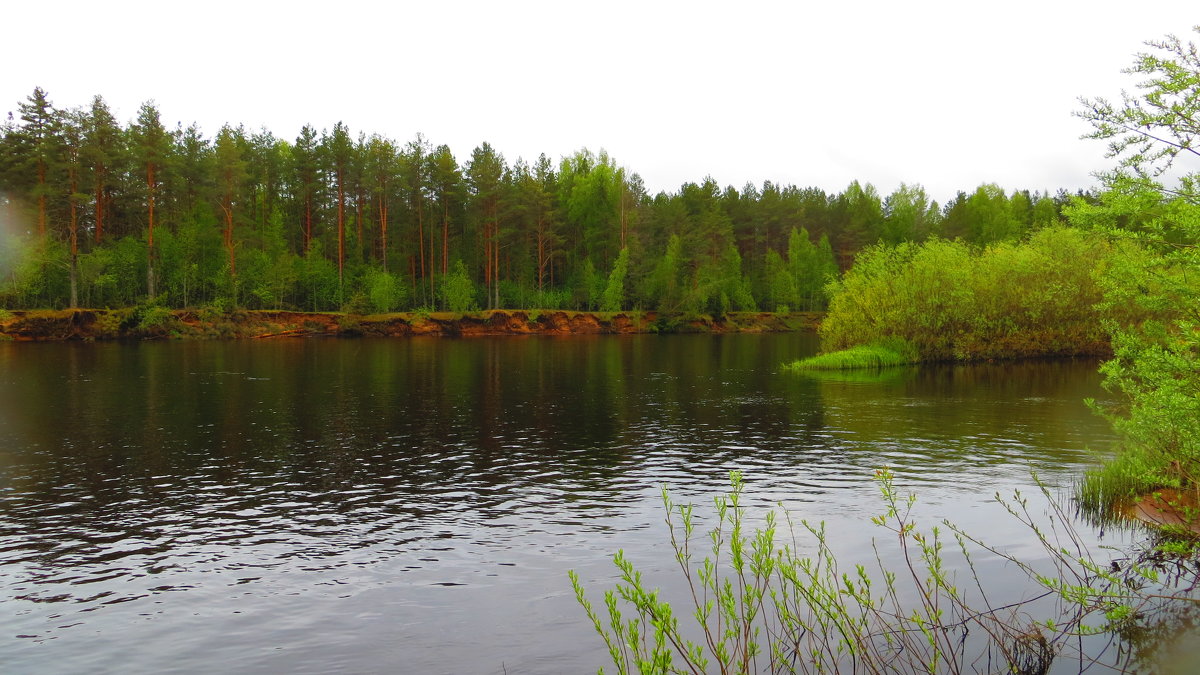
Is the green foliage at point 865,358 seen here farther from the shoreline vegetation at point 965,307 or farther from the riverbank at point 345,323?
the riverbank at point 345,323

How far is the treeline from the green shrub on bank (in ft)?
60.0

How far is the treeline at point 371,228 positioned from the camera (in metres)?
90.4

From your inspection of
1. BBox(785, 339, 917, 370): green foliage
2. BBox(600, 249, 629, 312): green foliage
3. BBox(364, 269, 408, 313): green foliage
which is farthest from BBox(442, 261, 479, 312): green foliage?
BBox(785, 339, 917, 370): green foliage

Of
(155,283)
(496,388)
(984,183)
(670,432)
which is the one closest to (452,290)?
(155,283)

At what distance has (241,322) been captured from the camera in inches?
3834

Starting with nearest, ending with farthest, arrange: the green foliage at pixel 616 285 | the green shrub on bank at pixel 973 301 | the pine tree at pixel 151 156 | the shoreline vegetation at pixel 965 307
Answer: the shoreline vegetation at pixel 965 307, the green shrub on bank at pixel 973 301, the pine tree at pixel 151 156, the green foliage at pixel 616 285

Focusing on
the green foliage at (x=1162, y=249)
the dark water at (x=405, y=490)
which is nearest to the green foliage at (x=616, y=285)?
the dark water at (x=405, y=490)

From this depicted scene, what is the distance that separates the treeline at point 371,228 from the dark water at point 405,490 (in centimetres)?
5287

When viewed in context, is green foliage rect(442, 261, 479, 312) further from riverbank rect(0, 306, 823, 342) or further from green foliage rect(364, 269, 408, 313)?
green foliage rect(364, 269, 408, 313)

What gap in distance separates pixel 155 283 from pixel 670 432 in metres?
90.1

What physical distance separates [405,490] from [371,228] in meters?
101

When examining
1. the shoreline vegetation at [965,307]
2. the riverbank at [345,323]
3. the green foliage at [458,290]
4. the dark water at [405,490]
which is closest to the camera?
the dark water at [405,490]

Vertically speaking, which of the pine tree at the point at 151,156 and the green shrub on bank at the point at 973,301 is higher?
the pine tree at the point at 151,156

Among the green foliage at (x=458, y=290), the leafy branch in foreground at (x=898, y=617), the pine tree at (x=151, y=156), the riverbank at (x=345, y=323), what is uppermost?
the pine tree at (x=151, y=156)
